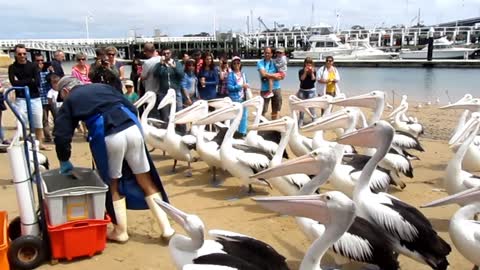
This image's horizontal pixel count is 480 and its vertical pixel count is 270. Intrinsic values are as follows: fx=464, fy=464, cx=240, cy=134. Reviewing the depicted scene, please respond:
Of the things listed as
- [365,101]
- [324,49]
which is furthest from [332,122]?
[324,49]

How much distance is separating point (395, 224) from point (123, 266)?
2.08 metres

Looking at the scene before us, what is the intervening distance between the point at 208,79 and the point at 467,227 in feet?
17.8

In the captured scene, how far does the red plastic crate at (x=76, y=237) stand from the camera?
3463mm

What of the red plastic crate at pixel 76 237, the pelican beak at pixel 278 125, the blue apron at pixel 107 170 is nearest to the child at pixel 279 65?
the pelican beak at pixel 278 125

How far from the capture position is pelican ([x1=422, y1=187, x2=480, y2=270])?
3.17 m

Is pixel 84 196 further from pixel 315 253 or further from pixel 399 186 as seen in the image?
pixel 399 186

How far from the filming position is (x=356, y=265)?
3754mm

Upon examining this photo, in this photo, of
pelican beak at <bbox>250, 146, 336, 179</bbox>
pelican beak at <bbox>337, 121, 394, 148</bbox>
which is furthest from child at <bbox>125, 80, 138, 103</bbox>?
pelican beak at <bbox>250, 146, 336, 179</bbox>

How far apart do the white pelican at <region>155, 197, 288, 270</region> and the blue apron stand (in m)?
0.86

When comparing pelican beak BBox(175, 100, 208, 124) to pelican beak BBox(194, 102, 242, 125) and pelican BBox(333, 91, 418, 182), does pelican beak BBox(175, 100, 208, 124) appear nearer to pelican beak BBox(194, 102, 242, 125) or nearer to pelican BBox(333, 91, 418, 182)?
pelican beak BBox(194, 102, 242, 125)

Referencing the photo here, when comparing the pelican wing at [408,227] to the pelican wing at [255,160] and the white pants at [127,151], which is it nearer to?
the pelican wing at [255,160]

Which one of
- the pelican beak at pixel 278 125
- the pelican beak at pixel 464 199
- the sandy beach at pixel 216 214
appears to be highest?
the pelican beak at pixel 278 125

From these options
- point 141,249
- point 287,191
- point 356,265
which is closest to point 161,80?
point 287,191

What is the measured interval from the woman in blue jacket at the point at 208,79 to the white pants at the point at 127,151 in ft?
14.1
